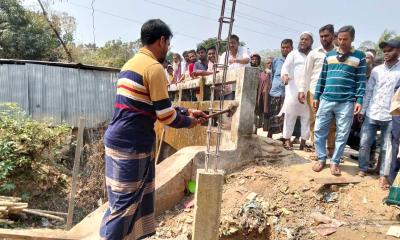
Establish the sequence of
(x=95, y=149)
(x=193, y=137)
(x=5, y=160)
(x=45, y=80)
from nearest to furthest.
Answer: (x=193, y=137) → (x=5, y=160) → (x=95, y=149) → (x=45, y=80)

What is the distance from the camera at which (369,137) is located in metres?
4.49

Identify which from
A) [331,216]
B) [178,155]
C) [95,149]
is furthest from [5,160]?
[331,216]

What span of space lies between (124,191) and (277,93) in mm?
4234

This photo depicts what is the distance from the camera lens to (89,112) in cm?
1392

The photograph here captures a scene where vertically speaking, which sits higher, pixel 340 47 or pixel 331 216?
pixel 340 47

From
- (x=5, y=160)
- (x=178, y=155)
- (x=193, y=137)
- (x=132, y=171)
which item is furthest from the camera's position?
(x=5, y=160)

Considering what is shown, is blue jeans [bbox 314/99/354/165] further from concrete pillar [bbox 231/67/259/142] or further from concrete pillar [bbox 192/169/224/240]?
concrete pillar [bbox 192/169/224/240]

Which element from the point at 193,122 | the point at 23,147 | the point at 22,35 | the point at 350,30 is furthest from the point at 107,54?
the point at 193,122

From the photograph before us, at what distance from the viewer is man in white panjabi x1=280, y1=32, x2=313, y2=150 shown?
5.48 m

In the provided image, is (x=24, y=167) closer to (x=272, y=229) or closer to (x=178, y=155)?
(x=178, y=155)

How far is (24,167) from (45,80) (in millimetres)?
6407

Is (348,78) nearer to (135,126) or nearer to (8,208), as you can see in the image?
(135,126)

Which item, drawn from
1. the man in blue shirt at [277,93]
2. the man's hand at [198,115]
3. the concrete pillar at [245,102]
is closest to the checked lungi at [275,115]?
the man in blue shirt at [277,93]

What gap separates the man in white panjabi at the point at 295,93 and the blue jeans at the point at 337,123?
87cm
